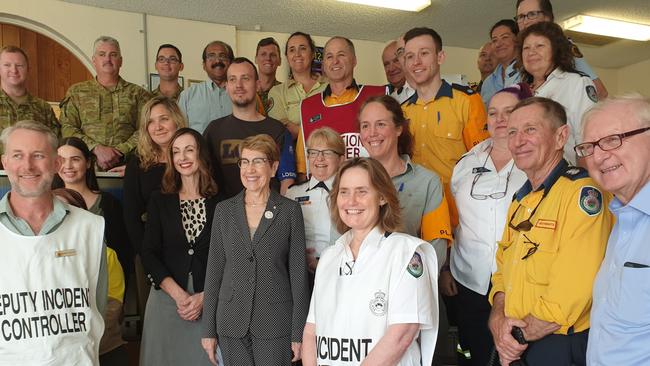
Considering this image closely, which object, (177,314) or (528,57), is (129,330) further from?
(528,57)

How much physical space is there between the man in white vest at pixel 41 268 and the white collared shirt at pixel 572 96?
243 cm

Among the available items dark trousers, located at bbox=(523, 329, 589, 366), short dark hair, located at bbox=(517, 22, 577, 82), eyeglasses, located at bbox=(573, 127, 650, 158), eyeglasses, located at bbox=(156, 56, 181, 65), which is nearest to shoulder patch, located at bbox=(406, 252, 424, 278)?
dark trousers, located at bbox=(523, 329, 589, 366)

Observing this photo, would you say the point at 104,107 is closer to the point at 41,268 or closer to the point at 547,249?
the point at 41,268

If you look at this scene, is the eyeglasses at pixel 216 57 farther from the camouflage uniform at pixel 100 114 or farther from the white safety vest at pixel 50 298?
the white safety vest at pixel 50 298

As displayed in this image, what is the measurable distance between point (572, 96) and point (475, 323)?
1350 millimetres

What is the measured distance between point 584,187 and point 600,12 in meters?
6.52

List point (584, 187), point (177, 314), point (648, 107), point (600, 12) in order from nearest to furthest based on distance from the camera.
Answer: point (648, 107) < point (584, 187) < point (177, 314) < point (600, 12)

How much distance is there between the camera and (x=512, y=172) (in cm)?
254

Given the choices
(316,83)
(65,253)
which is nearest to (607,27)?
(316,83)

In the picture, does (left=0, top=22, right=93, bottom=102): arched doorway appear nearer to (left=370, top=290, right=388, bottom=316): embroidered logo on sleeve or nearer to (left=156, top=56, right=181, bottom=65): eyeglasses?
(left=156, top=56, right=181, bottom=65): eyeglasses

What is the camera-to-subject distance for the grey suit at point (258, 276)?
249 cm

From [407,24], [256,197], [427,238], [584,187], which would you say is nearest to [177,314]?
[256,197]

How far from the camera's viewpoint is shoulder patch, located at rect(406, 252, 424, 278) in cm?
200

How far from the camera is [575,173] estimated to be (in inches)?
78.0
